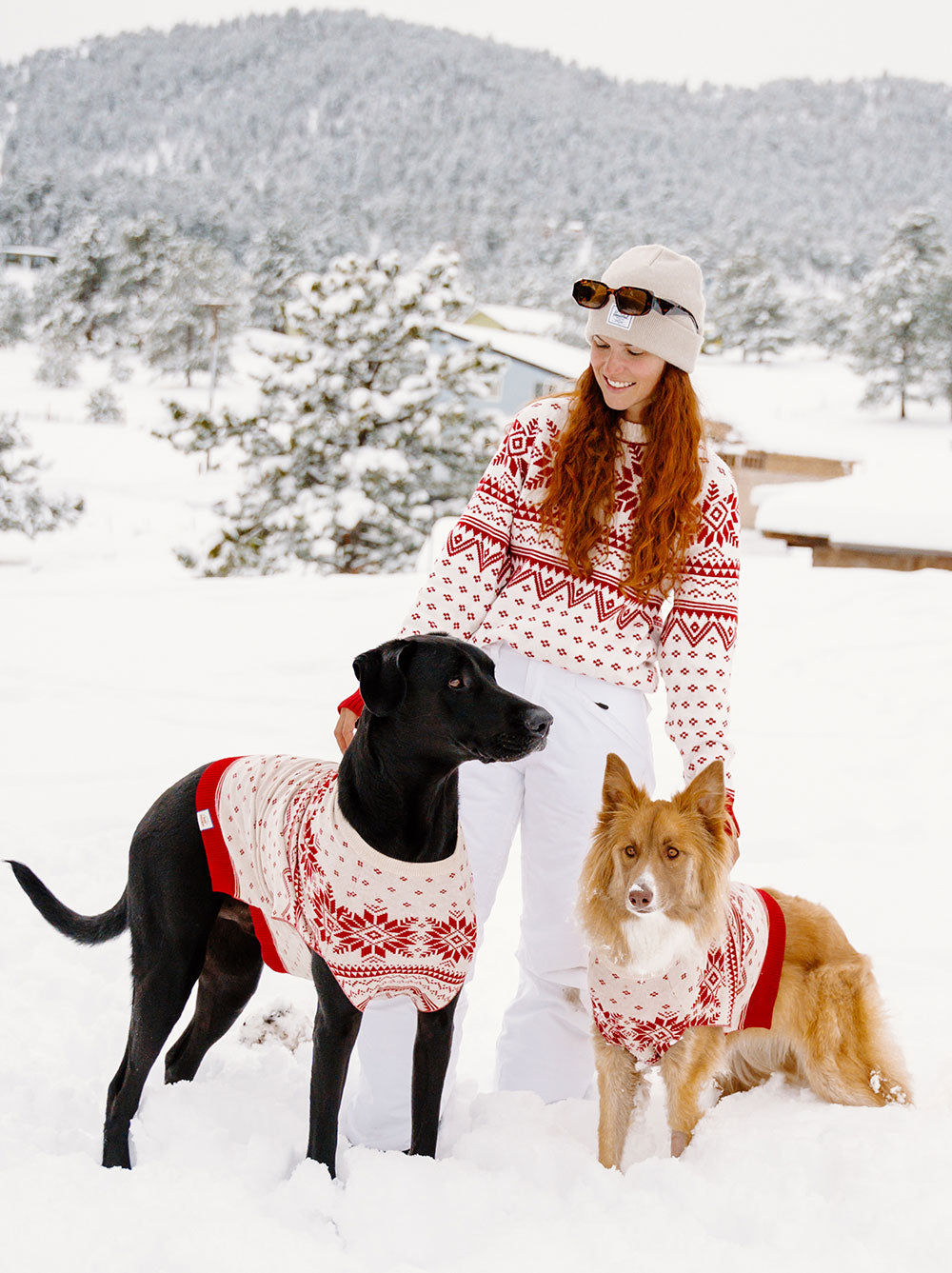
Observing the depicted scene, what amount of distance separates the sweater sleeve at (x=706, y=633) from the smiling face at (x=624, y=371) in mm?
253

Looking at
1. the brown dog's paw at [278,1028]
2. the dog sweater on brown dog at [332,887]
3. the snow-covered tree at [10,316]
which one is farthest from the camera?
the snow-covered tree at [10,316]

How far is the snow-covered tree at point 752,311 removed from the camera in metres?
48.9

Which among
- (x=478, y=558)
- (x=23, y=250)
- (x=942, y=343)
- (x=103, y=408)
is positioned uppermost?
(x=23, y=250)

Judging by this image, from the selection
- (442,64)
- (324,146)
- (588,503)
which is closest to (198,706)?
(588,503)

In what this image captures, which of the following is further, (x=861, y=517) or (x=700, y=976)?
(x=861, y=517)

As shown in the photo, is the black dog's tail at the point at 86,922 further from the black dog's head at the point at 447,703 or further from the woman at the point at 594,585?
the black dog's head at the point at 447,703

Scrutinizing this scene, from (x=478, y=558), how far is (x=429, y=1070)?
3.95 feet

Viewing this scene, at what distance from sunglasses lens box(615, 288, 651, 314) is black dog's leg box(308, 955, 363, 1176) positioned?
1.63 meters

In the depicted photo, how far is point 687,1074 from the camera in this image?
2369 mm

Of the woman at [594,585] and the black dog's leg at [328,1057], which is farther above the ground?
the woman at [594,585]

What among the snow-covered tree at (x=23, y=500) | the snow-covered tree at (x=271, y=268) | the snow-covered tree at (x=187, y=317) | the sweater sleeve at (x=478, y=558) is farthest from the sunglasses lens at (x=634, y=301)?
the snow-covered tree at (x=271, y=268)

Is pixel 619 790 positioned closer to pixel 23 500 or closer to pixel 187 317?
pixel 23 500

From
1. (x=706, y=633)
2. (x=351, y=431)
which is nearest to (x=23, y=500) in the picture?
(x=351, y=431)

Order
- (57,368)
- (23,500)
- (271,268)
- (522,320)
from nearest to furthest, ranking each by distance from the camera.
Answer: (23,500) < (57,368) < (522,320) < (271,268)
